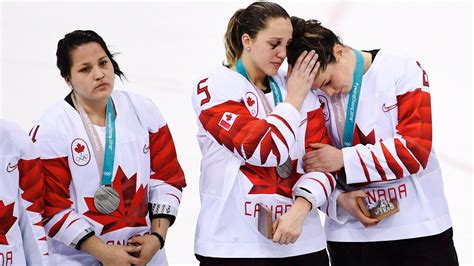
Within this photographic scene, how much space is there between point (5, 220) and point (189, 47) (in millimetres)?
2431

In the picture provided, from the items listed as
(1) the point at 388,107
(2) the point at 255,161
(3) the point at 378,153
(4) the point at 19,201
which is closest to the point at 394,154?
(3) the point at 378,153

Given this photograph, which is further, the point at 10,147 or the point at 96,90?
the point at 96,90

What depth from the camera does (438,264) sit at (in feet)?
9.87

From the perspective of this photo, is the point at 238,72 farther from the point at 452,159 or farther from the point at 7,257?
the point at 452,159

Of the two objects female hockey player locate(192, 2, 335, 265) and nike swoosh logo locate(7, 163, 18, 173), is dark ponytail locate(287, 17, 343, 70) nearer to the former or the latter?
female hockey player locate(192, 2, 335, 265)

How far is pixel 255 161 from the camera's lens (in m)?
2.77

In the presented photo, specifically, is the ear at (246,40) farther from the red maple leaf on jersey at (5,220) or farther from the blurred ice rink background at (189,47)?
the blurred ice rink background at (189,47)

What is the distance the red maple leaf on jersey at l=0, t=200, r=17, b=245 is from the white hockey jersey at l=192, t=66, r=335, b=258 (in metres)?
0.61

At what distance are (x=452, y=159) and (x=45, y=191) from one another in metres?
2.22

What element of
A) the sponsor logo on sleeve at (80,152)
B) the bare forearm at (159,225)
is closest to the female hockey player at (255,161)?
the bare forearm at (159,225)

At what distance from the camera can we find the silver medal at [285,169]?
2867 mm

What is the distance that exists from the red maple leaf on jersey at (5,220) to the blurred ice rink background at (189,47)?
1570 millimetres

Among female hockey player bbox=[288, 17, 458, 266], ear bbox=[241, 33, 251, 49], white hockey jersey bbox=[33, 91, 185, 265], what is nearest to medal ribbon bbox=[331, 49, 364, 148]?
female hockey player bbox=[288, 17, 458, 266]

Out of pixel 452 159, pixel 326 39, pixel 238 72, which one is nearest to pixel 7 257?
pixel 238 72
